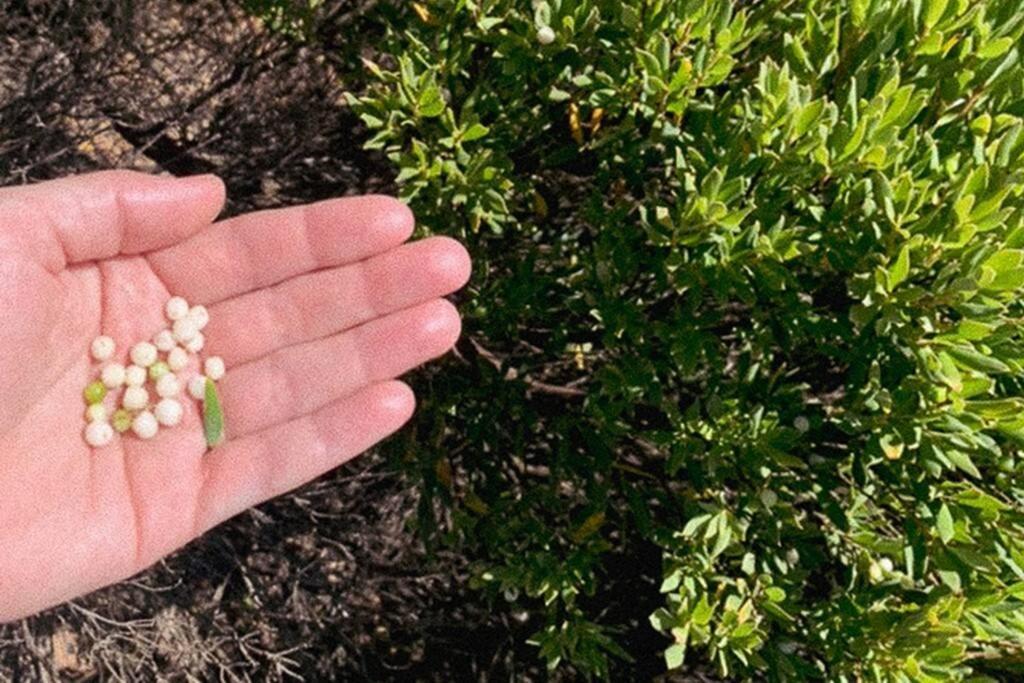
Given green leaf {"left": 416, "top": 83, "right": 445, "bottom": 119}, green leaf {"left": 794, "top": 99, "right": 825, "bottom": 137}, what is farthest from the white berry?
green leaf {"left": 794, "top": 99, "right": 825, "bottom": 137}

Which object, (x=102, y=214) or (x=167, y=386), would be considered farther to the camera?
(x=167, y=386)

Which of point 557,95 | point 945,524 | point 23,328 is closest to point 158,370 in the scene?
point 23,328

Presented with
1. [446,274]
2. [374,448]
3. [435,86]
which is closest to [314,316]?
[446,274]

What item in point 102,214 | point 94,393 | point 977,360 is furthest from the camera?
point 94,393

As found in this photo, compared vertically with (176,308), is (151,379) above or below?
below

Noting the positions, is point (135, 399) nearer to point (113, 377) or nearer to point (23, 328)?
point (113, 377)

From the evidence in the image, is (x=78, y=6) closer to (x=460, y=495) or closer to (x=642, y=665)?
(x=460, y=495)

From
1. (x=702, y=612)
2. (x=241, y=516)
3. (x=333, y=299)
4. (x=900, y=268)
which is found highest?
(x=900, y=268)

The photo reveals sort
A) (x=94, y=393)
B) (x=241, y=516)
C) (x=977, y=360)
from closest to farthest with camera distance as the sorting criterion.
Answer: (x=977, y=360) < (x=94, y=393) < (x=241, y=516)
